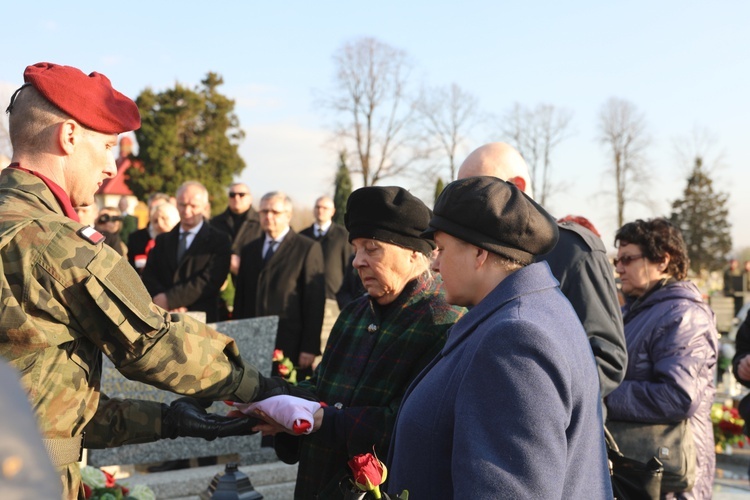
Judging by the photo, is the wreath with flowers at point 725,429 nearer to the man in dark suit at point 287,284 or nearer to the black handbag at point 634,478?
the man in dark suit at point 287,284

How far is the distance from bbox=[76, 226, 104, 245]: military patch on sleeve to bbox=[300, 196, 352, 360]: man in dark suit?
633cm

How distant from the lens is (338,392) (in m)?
3.28

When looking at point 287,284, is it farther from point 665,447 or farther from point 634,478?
point 634,478

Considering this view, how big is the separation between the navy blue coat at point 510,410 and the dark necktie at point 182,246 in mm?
5464

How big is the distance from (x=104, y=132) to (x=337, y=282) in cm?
672

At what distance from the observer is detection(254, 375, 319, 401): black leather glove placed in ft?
10.3

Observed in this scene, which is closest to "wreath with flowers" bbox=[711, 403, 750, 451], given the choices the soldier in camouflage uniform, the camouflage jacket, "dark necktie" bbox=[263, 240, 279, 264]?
"dark necktie" bbox=[263, 240, 279, 264]

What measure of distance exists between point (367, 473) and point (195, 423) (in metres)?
1.14

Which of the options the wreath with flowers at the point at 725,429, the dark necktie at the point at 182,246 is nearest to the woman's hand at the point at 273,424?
the dark necktie at the point at 182,246

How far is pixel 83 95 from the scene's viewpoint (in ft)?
8.54

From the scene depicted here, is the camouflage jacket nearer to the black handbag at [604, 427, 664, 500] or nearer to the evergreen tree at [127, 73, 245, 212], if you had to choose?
the black handbag at [604, 427, 664, 500]

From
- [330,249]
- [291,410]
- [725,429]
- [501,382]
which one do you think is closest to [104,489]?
A: [291,410]

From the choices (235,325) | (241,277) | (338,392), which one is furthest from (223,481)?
(241,277)

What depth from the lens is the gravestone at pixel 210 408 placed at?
19.8ft
